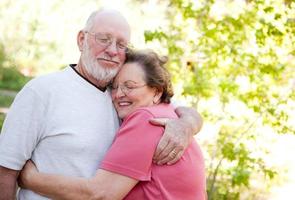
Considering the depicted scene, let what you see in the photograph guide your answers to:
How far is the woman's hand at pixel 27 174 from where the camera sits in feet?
7.20

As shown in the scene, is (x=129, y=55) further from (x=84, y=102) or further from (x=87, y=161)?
(x=87, y=161)

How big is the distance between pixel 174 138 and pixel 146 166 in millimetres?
197

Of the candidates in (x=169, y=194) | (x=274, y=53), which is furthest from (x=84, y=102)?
(x=274, y=53)

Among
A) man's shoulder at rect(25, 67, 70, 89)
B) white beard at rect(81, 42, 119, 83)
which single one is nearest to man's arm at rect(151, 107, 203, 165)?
white beard at rect(81, 42, 119, 83)

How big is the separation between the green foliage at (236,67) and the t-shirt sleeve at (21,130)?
8.68 feet

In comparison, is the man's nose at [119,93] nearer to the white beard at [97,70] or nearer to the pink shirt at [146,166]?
the white beard at [97,70]

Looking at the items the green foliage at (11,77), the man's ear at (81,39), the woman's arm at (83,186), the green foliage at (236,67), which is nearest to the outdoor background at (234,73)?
the green foliage at (236,67)

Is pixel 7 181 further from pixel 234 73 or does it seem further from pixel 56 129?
pixel 234 73

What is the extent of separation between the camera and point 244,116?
5.02 metres

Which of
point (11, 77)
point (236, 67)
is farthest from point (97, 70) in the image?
point (11, 77)

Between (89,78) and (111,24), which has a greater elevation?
(111,24)

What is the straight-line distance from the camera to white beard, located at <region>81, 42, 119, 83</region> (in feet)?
7.97

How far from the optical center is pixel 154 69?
2432 mm

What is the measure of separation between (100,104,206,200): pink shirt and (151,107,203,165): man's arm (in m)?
0.03
